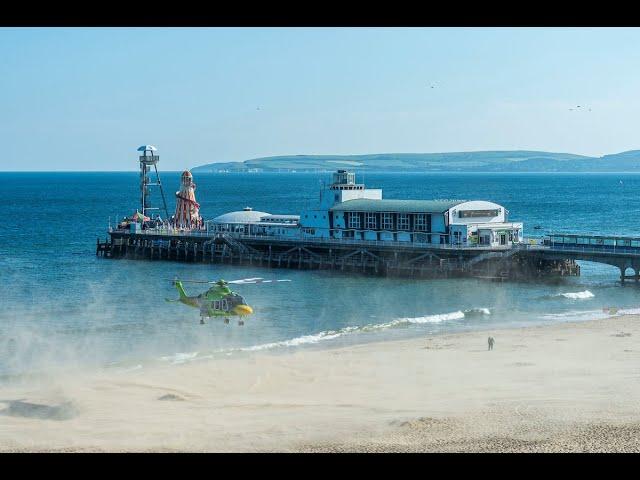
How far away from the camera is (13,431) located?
102 feet

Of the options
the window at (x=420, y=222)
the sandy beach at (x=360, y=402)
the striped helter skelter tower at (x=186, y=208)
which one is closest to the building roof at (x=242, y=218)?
the striped helter skelter tower at (x=186, y=208)

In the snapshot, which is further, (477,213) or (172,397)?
(477,213)

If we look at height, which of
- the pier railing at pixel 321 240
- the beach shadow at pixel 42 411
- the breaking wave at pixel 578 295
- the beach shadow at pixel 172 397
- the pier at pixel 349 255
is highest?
the pier railing at pixel 321 240

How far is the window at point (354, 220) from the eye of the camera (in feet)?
276

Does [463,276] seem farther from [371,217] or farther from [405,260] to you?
[371,217]

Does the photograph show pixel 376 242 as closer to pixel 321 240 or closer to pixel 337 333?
pixel 321 240

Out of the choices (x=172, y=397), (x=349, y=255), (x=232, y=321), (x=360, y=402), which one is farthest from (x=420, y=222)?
(x=172, y=397)

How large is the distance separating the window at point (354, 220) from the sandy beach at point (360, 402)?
36547 mm

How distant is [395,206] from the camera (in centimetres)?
8206

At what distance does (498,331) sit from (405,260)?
90.3ft

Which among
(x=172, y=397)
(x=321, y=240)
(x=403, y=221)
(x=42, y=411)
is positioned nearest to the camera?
(x=42, y=411)

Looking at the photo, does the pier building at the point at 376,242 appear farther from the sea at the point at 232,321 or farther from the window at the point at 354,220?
the sea at the point at 232,321

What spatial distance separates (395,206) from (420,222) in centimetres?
274

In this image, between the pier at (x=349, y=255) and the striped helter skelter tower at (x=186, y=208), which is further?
the striped helter skelter tower at (x=186, y=208)
